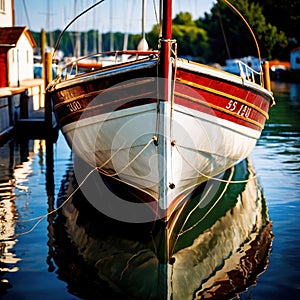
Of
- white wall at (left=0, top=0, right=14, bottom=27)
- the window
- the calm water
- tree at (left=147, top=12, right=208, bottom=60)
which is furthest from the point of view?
tree at (left=147, top=12, right=208, bottom=60)

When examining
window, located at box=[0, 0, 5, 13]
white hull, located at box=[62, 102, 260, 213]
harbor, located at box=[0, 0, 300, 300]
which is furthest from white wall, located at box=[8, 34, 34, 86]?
white hull, located at box=[62, 102, 260, 213]

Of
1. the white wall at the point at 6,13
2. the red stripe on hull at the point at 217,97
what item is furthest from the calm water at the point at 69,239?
the white wall at the point at 6,13

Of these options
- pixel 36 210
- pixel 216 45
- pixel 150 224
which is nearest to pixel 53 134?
pixel 36 210

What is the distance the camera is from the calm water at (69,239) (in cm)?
707

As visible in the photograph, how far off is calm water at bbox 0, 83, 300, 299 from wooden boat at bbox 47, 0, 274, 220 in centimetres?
98

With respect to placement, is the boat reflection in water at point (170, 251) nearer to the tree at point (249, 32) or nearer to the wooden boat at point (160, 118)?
the wooden boat at point (160, 118)

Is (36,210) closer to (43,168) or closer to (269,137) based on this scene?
(43,168)

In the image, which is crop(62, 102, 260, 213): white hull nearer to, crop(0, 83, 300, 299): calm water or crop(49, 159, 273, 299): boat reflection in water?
crop(49, 159, 273, 299): boat reflection in water

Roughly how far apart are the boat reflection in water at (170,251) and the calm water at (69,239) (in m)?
0.03

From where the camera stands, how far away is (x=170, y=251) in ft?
27.8

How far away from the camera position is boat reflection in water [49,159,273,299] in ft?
23.6

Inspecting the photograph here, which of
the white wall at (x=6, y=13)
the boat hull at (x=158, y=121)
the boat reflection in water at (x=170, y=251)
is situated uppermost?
the white wall at (x=6, y=13)

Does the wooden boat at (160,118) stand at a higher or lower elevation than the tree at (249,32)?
lower

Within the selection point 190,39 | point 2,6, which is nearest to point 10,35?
point 2,6
